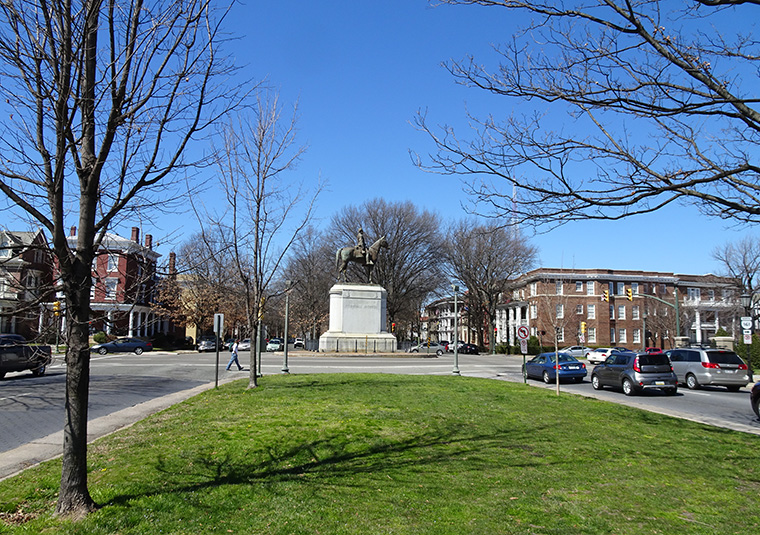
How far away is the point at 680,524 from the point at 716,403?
15474mm

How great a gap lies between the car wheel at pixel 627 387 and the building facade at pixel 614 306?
53520 millimetres

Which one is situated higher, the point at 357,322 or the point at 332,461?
the point at 357,322

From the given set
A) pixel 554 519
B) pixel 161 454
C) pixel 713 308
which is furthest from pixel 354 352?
pixel 713 308

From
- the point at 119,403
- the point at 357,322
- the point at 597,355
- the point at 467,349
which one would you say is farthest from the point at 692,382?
the point at 467,349

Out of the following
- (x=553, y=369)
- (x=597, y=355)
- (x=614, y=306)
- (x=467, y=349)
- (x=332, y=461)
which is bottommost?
Result: (x=467, y=349)

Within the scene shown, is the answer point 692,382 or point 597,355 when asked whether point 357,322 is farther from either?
point 597,355

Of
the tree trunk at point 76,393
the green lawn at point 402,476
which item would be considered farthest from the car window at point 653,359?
the tree trunk at point 76,393

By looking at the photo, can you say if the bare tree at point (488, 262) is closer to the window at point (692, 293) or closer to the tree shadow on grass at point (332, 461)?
the window at point (692, 293)

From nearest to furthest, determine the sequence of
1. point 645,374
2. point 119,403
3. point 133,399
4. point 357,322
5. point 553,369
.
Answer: point 119,403 → point 133,399 → point 645,374 → point 553,369 → point 357,322

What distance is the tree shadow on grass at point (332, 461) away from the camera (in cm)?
650

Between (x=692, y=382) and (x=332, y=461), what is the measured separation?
21757mm

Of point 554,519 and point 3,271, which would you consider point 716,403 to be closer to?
point 554,519

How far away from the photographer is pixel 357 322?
41.7m

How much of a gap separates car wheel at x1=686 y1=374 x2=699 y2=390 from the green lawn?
534 inches
